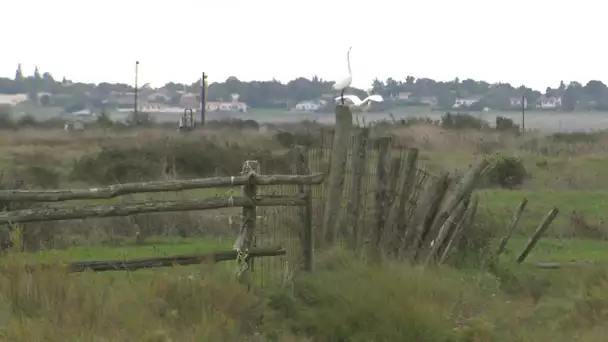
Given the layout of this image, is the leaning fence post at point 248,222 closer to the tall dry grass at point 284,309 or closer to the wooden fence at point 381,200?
the tall dry grass at point 284,309

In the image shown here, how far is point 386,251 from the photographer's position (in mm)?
10508

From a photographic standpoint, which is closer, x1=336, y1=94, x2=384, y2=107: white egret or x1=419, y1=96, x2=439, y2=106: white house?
x1=336, y1=94, x2=384, y2=107: white egret

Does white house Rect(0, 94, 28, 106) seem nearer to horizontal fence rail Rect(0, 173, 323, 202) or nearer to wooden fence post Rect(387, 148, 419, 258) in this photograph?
wooden fence post Rect(387, 148, 419, 258)

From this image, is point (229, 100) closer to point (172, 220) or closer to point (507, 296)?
point (172, 220)

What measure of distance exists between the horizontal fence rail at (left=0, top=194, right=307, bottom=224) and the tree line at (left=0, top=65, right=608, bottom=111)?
88072 mm

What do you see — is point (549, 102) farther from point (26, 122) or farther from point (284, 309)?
point (284, 309)

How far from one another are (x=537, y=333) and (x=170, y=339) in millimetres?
3930

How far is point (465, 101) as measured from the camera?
345 ft

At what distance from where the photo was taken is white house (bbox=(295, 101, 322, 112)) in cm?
8563

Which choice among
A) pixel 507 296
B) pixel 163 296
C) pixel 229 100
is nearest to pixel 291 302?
pixel 163 296

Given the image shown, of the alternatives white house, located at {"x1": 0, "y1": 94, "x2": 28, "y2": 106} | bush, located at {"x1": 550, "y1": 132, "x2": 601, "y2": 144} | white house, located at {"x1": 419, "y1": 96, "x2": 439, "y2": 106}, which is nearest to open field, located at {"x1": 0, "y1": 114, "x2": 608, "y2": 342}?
bush, located at {"x1": 550, "y1": 132, "x2": 601, "y2": 144}

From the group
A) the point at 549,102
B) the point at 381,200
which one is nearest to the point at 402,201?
the point at 381,200

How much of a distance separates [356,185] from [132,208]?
3166 mm

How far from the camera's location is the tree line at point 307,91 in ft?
339
